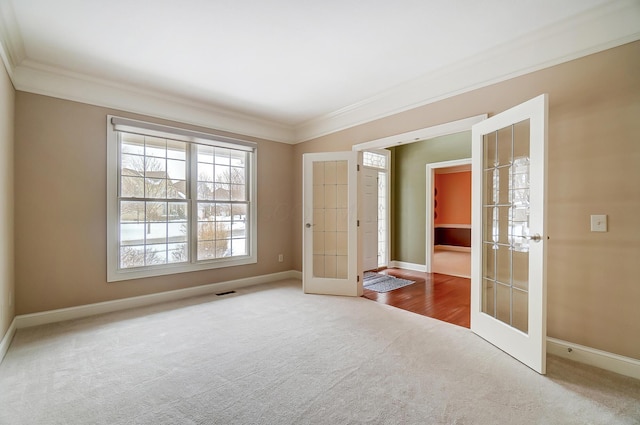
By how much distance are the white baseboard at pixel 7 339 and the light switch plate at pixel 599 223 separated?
486 centimetres

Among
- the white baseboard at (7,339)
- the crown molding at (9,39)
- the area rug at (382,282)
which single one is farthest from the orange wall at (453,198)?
the white baseboard at (7,339)

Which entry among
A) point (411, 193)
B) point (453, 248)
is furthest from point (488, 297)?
point (453, 248)

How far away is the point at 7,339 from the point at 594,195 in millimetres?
5103

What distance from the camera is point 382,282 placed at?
16.0ft

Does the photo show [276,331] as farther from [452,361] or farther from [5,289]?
[5,289]

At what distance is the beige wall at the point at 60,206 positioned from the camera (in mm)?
2977

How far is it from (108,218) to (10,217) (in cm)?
81

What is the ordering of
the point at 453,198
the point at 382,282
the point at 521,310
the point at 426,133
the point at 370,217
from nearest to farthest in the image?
1. the point at 521,310
2. the point at 426,133
3. the point at 382,282
4. the point at 370,217
5. the point at 453,198

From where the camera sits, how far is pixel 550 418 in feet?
5.46

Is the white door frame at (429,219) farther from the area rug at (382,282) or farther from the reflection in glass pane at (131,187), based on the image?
the reflection in glass pane at (131,187)

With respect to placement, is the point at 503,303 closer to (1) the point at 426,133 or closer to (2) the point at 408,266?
(1) the point at 426,133

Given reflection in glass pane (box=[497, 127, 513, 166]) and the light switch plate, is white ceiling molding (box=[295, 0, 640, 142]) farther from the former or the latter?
the light switch plate

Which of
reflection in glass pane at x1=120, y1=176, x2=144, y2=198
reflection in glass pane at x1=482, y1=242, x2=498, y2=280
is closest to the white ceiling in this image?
reflection in glass pane at x1=120, y1=176, x2=144, y2=198

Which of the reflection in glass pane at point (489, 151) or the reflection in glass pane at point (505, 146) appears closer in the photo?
the reflection in glass pane at point (505, 146)
